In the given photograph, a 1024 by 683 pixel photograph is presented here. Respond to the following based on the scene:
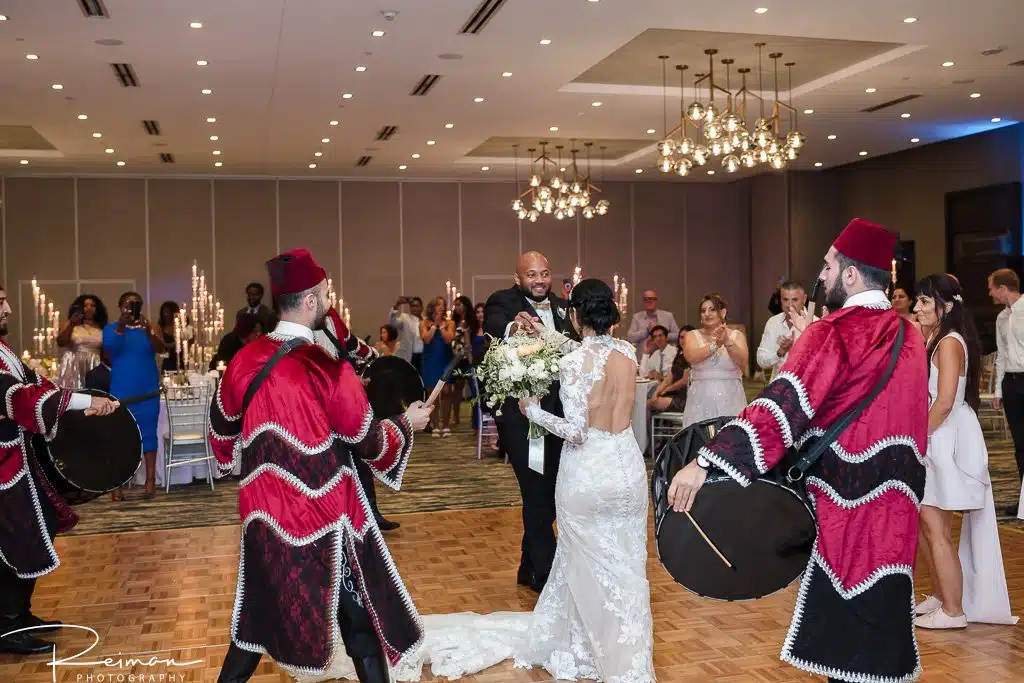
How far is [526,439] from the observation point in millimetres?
5492

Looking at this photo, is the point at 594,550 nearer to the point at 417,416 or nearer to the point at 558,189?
the point at 417,416

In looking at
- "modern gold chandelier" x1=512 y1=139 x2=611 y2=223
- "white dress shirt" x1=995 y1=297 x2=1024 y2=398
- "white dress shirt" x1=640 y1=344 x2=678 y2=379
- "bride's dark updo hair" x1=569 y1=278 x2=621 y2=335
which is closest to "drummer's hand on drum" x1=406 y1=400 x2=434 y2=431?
"bride's dark updo hair" x1=569 y1=278 x2=621 y2=335

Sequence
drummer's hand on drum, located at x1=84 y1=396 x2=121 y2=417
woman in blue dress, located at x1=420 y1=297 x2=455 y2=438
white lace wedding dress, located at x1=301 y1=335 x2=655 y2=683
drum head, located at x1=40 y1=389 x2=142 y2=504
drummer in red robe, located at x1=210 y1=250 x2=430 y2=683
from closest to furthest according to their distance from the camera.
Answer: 1. drummer in red robe, located at x1=210 y1=250 x2=430 y2=683
2. white lace wedding dress, located at x1=301 y1=335 x2=655 y2=683
3. drummer's hand on drum, located at x1=84 y1=396 x2=121 y2=417
4. drum head, located at x1=40 y1=389 x2=142 y2=504
5. woman in blue dress, located at x1=420 y1=297 x2=455 y2=438

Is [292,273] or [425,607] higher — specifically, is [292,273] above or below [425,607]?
above

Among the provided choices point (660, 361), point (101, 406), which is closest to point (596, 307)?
point (101, 406)

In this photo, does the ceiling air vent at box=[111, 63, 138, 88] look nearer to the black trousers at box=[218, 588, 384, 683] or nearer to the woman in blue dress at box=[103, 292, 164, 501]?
the woman in blue dress at box=[103, 292, 164, 501]

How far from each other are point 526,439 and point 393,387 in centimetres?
98

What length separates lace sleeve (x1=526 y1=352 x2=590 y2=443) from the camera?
416 centimetres

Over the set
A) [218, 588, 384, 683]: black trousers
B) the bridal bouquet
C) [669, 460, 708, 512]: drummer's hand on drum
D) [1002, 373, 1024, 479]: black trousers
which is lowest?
[218, 588, 384, 683]: black trousers

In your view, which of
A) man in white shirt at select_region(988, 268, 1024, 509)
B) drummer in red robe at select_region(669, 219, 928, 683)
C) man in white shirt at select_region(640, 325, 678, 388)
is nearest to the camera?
drummer in red robe at select_region(669, 219, 928, 683)

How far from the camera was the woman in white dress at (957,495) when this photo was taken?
4.79 m

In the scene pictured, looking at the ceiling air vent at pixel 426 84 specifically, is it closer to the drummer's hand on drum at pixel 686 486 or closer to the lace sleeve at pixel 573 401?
the lace sleeve at pixel 573 401

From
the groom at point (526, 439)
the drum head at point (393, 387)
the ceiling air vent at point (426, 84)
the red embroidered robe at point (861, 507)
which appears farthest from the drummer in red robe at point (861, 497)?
the ceiling air vent at point (426, 84)

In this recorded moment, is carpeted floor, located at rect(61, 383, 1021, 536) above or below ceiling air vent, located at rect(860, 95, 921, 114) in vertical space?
below
